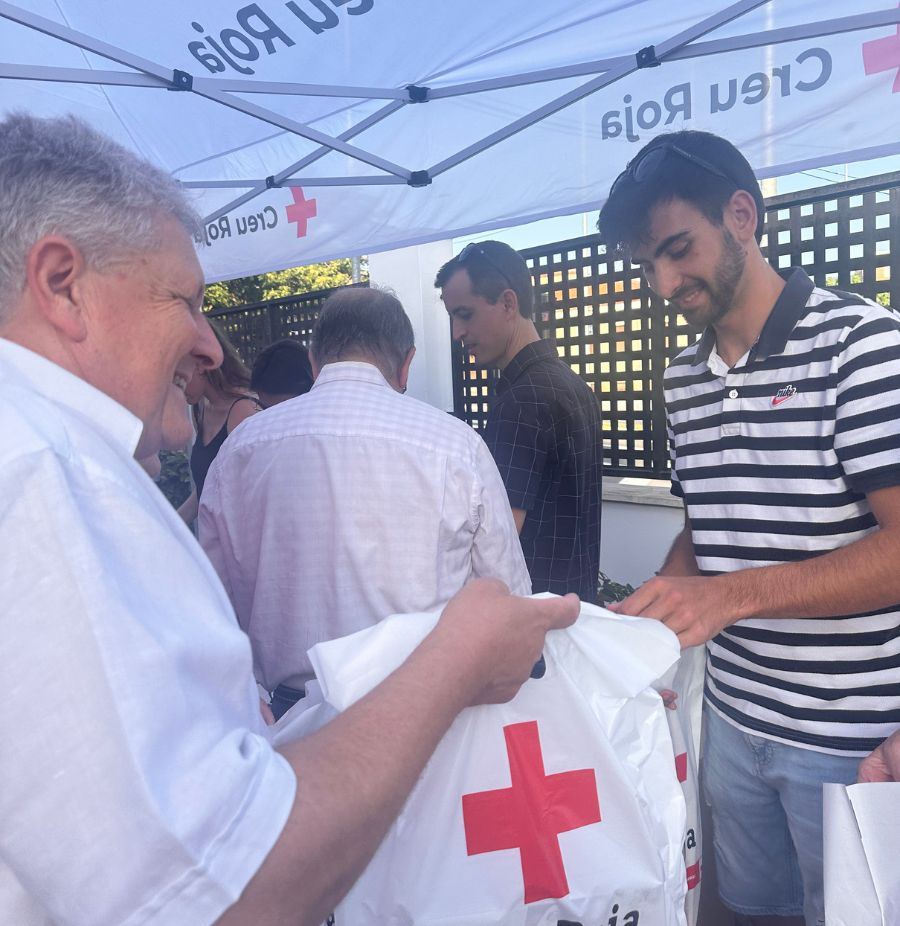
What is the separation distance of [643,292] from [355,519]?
122 inches

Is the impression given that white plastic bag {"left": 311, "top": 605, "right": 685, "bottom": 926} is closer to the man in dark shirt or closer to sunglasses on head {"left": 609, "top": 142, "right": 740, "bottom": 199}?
sunglasses on head {"left": 609, "top": 142, "right": 740, "bottom": 199}

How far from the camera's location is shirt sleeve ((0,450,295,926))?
52 centimetres

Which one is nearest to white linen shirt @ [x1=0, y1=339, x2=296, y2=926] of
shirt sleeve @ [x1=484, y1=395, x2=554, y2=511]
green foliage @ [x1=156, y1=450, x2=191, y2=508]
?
shirt sleeve @ [x1=484, y1=395, x2=554, y2=511]

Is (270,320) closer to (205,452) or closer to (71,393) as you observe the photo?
(205,452)

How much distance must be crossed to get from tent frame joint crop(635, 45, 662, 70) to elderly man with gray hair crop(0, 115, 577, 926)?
1.67m

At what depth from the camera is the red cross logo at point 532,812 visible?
3.44ft

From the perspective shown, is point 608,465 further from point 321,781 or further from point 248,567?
point 321,781

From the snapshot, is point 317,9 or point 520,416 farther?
point 520,416

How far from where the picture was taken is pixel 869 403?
1.32 metres

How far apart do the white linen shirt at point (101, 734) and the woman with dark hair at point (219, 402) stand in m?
2.79

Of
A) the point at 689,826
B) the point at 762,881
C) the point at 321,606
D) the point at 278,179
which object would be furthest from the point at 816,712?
the point at 278,179

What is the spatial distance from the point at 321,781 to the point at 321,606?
1.06m

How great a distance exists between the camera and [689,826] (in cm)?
135

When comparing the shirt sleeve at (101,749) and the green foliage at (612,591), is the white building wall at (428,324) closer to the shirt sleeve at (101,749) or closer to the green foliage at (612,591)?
the green foliage at (612,591)
